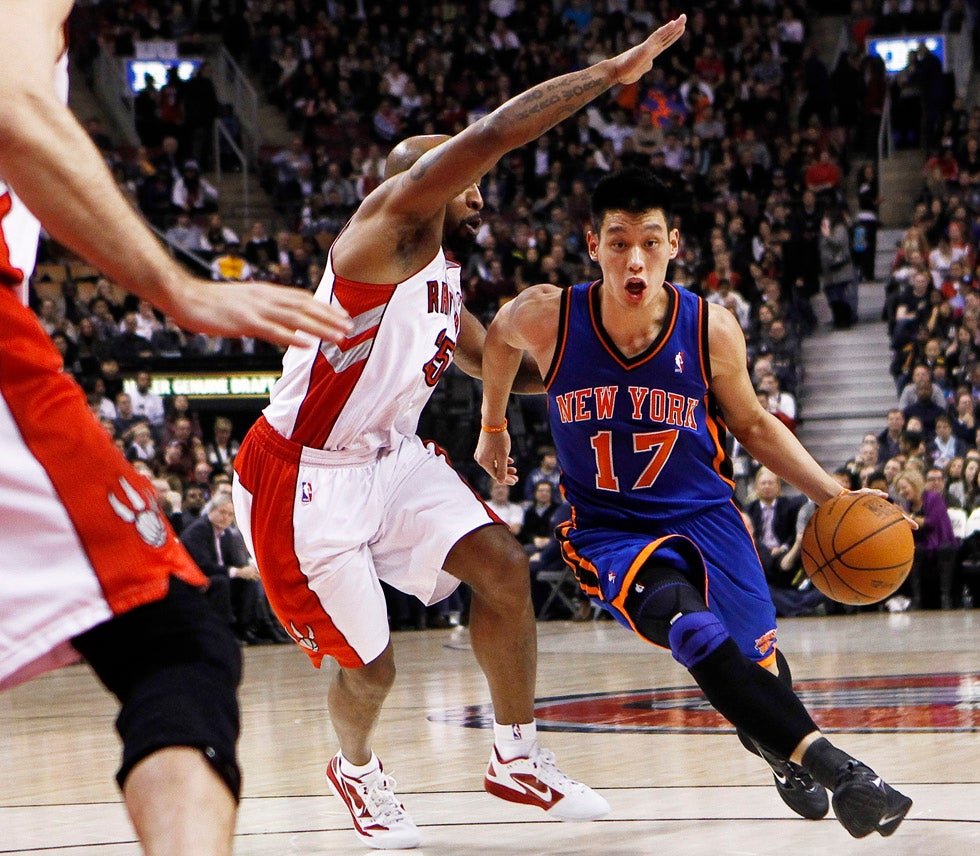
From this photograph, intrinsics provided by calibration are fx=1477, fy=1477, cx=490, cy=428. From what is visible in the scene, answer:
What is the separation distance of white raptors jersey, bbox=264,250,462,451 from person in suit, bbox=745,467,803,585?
874 centimetres

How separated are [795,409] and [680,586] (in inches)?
460

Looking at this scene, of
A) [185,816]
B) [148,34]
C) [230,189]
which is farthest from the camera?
[148,34]

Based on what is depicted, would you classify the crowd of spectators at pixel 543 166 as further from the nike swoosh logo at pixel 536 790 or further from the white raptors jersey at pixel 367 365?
the nike swoosh logo at pixel 536 790

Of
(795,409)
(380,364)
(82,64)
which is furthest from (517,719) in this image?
(82,64)

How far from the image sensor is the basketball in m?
4.64

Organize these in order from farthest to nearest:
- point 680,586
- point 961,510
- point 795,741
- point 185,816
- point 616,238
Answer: point 961,510 < point 616,238 < point 680,586 < point 795,741 < point 185,816

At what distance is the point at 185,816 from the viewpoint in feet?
5.94

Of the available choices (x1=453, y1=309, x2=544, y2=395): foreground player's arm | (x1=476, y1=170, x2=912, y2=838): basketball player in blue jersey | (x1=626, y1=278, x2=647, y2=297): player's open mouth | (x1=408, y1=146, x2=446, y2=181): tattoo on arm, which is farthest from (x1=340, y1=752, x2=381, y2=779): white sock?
(x1=408, y1=146, x2=446, y2=181): tattoo on arm

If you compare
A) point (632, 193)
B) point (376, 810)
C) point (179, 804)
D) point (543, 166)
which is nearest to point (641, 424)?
point (632, 193)

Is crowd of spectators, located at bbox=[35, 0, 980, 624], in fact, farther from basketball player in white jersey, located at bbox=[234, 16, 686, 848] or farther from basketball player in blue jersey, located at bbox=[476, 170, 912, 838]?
basketball player in blue jersey, located at bbox=[476, 170, 912, 838]

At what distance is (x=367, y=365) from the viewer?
14.7 ft

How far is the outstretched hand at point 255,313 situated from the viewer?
6.10 feet

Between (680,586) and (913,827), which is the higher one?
(680,586)

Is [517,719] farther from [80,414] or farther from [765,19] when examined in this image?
[765,19]
